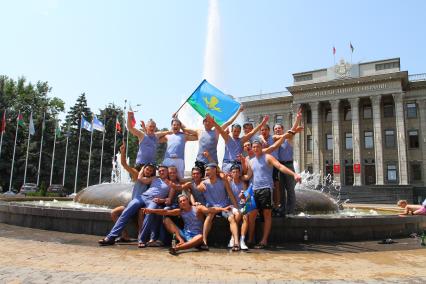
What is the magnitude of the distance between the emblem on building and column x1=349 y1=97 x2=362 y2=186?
12.0ft

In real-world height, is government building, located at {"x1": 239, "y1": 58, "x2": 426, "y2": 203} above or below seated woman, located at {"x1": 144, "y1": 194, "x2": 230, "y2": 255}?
above

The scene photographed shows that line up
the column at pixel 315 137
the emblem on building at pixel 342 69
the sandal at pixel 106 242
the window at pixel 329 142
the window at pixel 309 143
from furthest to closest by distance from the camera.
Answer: the window at pixel 309 143 < the window at pixel 329 142 < the column at pixel 315 137 < the emblem on building at pixel 342 69 < the sandal at pixel 106 242

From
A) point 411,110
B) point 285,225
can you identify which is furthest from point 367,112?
point 285,225

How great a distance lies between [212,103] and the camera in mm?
10039

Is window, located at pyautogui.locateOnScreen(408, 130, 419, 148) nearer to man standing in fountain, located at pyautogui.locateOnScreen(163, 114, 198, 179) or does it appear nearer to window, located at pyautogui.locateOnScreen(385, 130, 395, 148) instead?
window, located at pyautogui.locateOnScreen(385, 130, 395, 148)

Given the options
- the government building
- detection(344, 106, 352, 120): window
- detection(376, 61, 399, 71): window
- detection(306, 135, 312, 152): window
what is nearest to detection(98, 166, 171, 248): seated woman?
the government building

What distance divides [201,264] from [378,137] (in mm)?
45483

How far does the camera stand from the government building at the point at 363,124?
45.1 m

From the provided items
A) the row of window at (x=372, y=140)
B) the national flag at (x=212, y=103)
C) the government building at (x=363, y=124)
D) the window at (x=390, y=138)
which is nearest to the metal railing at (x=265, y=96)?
the government building at (x=363, y=124)

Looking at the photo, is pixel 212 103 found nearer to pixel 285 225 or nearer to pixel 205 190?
pixel 205 190

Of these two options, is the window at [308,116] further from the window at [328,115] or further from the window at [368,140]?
the window at [368,140]

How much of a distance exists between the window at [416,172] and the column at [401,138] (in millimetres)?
2018

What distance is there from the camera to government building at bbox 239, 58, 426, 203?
45.1m

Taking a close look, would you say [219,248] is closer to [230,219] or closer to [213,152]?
[230,219]
